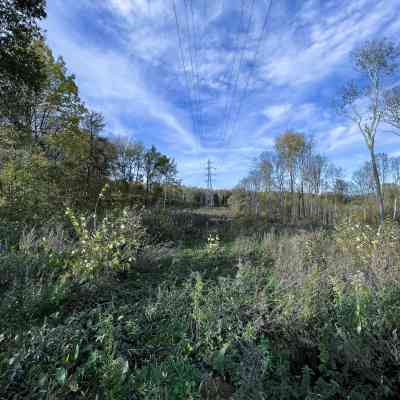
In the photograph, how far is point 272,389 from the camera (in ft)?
4.56

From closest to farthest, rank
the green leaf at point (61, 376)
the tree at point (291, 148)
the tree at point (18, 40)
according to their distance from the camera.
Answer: the green leaf at point (61, 376), the tree at point (18, 40), the tree at point (291, 148)

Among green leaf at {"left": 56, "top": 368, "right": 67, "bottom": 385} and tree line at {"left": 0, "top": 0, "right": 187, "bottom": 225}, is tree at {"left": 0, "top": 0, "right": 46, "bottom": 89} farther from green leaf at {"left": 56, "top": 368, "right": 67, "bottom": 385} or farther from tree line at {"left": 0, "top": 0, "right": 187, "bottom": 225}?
green leaf at {"left": 56, "top": 368, "right": 67, "bottom": 385}

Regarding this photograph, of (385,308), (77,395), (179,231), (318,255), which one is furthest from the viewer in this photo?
(179,231)

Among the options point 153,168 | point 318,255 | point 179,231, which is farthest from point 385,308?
point 153,168

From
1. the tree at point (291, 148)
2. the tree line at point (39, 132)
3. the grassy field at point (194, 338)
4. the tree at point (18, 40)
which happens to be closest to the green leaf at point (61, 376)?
the grassy field at point (194, 338)

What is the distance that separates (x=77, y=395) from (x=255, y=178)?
2372cm

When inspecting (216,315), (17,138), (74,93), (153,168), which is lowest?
(216,315)

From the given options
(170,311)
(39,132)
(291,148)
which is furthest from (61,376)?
(291,148)

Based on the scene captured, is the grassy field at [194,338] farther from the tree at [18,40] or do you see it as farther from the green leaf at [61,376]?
the tree at [18,40]

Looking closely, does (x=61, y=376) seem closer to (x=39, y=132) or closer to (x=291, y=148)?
(x=39, y=132)

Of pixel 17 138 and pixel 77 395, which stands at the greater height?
pixel 17 138

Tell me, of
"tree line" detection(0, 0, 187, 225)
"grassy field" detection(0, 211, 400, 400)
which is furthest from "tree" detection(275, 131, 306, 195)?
"grassy field" detection(0, 211, 400, 400)

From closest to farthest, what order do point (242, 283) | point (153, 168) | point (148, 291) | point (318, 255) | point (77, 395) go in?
1. point (77, 395)
2. point (242, 283)
3. point (148, 291)
4. point (318, 255)
5. point (153, 168)

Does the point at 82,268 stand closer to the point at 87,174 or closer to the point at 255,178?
the point at 87,174
